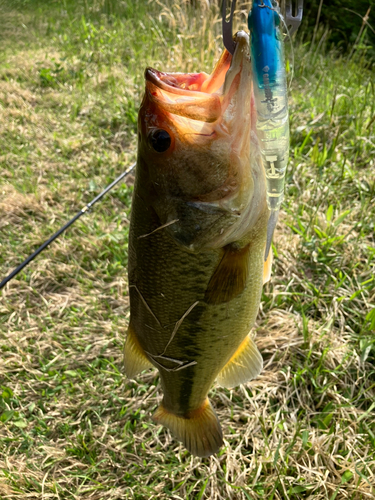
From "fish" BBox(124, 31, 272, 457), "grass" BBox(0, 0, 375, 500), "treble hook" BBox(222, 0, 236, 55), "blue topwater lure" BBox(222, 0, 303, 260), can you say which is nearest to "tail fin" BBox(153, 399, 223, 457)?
"fish" BBox(124, 31, 272, 457)

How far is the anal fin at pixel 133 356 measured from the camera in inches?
56.7

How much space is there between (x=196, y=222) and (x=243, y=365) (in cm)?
79

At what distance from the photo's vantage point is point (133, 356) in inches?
57.2

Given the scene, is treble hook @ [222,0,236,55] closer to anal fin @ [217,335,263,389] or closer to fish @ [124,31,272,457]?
fish @ [124,31,272,457]

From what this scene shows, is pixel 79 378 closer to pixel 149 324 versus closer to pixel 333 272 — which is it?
pixel 149 324

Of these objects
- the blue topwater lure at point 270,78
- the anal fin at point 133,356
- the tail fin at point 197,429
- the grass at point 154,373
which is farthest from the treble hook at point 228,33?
the grass at point 154,373

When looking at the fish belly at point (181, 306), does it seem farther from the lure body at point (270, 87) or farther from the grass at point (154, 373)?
the grass at point (154, 373)

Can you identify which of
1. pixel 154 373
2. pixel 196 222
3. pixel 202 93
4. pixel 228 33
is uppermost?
pixel 228 33

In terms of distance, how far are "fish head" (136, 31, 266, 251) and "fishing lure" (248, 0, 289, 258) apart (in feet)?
0.18

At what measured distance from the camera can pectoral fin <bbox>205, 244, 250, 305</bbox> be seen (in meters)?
1.12

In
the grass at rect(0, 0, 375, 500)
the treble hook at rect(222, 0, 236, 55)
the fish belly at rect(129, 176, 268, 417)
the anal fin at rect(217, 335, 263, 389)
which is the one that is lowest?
the grass at rect(0, 0, 375, 500)

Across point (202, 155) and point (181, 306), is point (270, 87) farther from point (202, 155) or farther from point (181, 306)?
point (181, 306)

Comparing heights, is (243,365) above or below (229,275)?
below

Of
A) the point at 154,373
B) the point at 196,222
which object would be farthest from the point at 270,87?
the point at 154,373
